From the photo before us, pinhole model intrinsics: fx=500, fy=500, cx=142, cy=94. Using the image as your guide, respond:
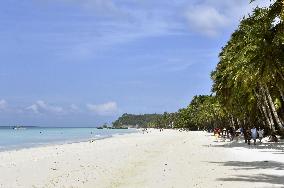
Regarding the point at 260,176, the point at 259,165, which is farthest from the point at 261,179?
the point at 259,165

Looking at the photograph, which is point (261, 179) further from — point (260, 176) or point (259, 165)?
point (259, 165)

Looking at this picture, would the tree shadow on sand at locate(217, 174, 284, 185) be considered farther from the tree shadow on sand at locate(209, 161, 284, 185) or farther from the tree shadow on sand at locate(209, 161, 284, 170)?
the tree shadow on sand at locate(209, 161, 284, 170)

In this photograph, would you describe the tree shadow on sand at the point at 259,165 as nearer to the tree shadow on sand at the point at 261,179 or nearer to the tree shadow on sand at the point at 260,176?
the tree shadow on sand at the point at 260,176

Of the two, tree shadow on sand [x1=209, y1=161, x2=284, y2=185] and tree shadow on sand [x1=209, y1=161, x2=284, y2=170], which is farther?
tree shadow on sand [x1=209, y1=161, x2=284, y2=170]

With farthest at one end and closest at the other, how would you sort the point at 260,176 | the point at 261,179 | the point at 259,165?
the point at 259,165 < the point at 260,176 < the point at 261,179

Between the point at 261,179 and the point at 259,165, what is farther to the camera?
the point at 259,165

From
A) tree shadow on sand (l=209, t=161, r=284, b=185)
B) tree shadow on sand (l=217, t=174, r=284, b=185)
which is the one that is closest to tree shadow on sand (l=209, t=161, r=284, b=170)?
tree shadow on sand (l=209, t=161, r=284, b=185)

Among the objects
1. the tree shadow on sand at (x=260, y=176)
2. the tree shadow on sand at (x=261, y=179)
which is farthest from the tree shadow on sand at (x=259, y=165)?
the tree shadow on sand at (x=261, y=179)

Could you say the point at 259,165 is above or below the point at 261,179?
above

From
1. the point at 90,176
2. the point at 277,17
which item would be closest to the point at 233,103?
the point at 277,17

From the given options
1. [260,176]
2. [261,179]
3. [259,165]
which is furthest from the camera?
[259,165]

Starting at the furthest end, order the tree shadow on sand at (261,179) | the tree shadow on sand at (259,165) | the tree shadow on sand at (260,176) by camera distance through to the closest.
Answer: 1. the tree shadow on sand at (259,165)
2. the tree shadow on sand at (260,176)
3. the tree shadow on sand at (261,179)

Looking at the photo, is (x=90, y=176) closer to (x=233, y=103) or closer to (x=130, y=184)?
(x=130, y=184)

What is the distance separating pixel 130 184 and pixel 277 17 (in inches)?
638
